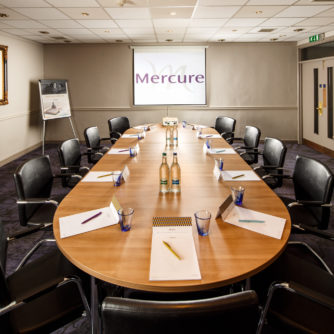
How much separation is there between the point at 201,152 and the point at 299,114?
5.78 m

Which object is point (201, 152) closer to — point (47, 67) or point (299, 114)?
point (299, 114)

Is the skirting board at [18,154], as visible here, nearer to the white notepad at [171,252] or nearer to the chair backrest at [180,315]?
the white notepad at [171,252]

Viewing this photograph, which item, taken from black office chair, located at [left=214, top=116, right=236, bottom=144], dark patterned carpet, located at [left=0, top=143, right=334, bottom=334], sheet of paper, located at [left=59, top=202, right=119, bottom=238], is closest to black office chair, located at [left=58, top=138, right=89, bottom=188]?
dark patterned carpet, located at [left=0, top=143, right=334, bottom=334]

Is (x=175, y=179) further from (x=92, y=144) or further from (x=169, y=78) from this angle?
(x=169, y=78)

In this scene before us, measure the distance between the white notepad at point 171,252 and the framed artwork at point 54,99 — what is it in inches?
252

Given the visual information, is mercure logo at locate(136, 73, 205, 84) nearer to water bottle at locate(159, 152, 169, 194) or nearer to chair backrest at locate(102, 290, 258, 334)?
water bottle at locate(159, 152, 169, 194)

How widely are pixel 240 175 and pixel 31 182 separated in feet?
5.42

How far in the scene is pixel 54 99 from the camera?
731 cm

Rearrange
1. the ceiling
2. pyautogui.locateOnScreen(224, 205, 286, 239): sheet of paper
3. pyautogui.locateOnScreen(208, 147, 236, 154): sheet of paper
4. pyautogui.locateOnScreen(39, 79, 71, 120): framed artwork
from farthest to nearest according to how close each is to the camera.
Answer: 1. pyautogui.locateOnScreen(39, 79, 71, 120): framed artwork
2. the ceiling
3. pyautogui.locateOnScreen(208, 147, 236, 154): sheet of paper
4. pyautogui.locateOnScreen(224, 205, 286, 239): sheet of paper

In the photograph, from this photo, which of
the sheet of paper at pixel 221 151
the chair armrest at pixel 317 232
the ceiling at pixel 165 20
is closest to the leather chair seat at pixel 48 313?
the chair armrest at pixel 317 232

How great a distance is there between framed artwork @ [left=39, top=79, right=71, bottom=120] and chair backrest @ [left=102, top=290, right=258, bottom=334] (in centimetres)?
702

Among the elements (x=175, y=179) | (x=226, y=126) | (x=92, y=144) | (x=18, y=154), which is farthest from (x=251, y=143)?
(x=18, y=154)

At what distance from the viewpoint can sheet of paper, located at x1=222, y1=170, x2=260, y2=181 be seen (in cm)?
228

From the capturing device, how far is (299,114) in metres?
7.93
